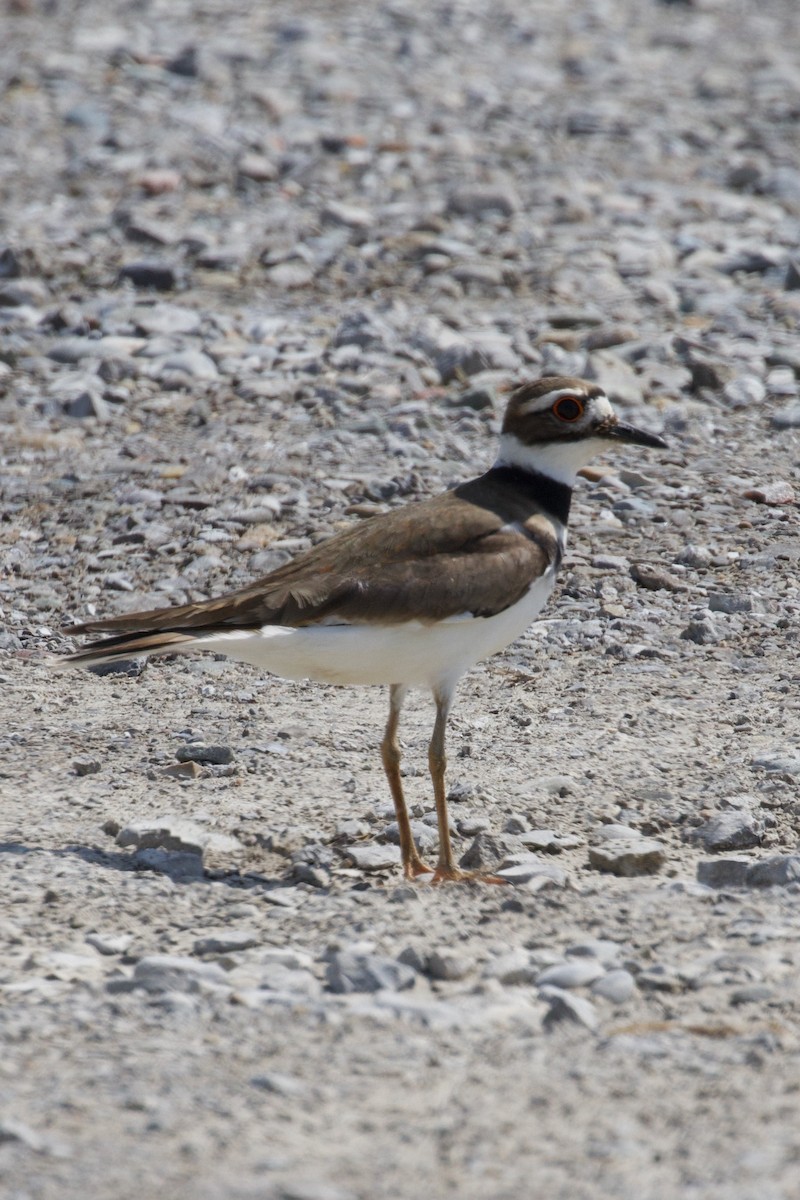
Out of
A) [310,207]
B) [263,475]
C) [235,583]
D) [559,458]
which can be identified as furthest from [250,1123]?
[310,207]

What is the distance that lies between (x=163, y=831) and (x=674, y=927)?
6.07ft

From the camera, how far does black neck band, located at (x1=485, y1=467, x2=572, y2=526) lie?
6734 millimetres

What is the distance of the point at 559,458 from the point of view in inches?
268

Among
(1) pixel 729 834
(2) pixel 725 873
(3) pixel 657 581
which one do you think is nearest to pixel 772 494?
(3) pixel 657 581

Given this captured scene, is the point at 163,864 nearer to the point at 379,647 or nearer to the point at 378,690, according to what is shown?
the point at 379,647

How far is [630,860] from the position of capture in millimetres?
5859

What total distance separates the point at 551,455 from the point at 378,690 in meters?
1.61

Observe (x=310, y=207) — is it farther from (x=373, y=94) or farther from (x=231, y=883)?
(x=231, y=883)

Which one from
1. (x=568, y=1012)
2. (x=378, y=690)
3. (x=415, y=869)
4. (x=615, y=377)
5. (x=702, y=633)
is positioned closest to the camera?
(x=568, y=1012)

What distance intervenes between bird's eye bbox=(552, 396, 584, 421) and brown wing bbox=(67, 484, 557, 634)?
51 centimetres

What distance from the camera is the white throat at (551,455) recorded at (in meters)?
6.77

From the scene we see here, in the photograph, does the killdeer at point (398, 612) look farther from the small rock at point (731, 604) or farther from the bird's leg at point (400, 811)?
the small rock at point (731, 604)

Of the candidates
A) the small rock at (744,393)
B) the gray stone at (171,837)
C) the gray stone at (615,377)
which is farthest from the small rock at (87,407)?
the gray stone at (171,837)

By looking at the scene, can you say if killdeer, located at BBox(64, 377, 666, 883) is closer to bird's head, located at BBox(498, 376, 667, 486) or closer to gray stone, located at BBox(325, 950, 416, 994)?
bird's head, located at BBox(498, 376, 667, 486)
